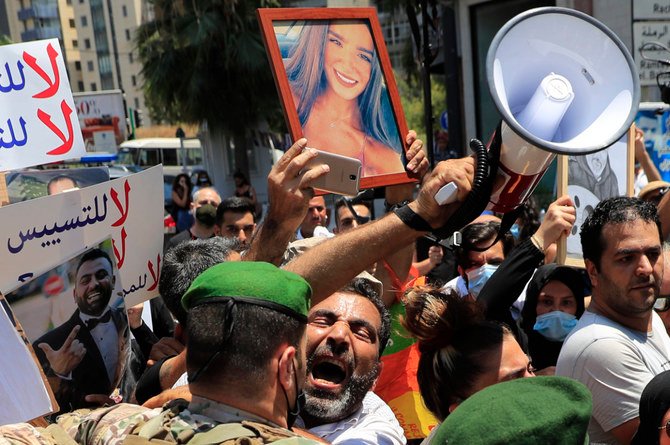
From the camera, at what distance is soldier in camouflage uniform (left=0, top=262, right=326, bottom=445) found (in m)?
1.58

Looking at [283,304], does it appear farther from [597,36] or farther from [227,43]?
[227,43]

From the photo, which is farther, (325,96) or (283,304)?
(325,96)

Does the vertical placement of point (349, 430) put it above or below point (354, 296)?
below

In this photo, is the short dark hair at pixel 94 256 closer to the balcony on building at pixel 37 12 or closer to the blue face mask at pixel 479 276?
the blue face mask at pixel 479 276

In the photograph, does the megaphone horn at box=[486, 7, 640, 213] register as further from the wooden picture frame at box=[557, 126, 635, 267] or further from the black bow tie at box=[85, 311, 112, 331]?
the wooden picture frame at box=[557, 126, 635, 267]

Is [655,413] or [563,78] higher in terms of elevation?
[563,78]

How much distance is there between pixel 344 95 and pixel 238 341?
117cm

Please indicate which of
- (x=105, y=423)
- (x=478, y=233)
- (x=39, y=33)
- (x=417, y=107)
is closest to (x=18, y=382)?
(x=105, y=423)

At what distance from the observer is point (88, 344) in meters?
2.38

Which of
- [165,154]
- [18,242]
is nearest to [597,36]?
[18,242]

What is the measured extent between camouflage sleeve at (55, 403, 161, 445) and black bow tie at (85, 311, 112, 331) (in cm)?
56

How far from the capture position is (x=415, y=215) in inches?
79.4

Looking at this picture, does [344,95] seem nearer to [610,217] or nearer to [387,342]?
[387,342]

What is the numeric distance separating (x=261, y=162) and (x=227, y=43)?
20.2 feet
